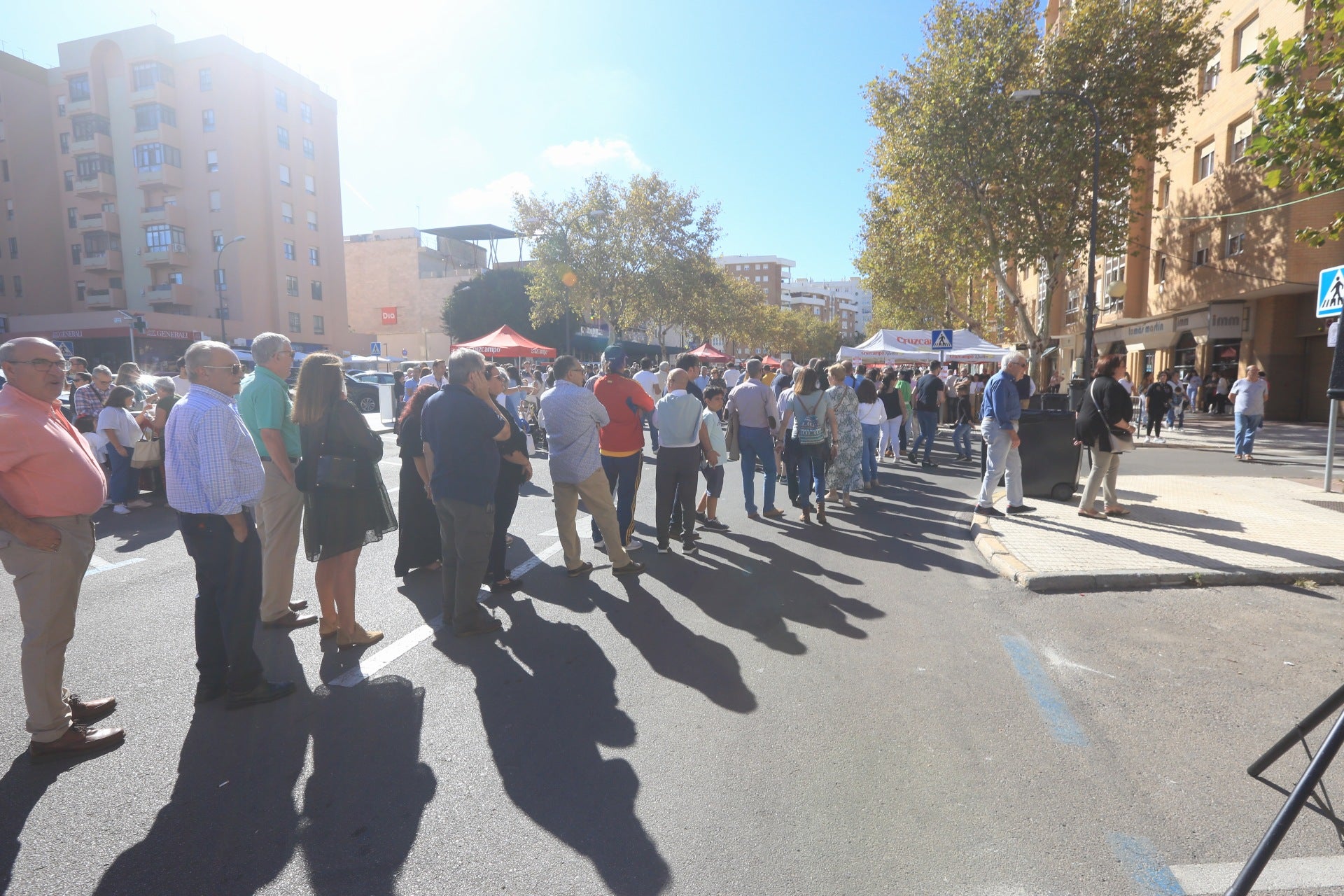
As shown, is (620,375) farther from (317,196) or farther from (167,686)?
(317,196)

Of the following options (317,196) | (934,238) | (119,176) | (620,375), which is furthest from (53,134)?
(620,375)

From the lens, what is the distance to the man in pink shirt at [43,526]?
317 cm

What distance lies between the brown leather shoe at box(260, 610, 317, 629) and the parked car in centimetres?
2272

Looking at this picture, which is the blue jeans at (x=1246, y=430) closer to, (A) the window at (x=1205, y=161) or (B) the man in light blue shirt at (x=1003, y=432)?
(B) the man in light blue shirt at (x=1003, y=432)

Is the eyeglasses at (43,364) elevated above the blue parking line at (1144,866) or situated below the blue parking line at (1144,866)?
above

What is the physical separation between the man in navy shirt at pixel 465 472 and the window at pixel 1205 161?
29.2 m

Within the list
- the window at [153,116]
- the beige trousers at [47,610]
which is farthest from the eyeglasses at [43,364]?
the window at [153,116]

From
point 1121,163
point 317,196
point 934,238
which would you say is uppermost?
point 317,196

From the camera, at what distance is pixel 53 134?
46.5m

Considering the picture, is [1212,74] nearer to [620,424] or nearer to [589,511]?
[620,424]

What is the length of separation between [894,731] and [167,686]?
391 cm

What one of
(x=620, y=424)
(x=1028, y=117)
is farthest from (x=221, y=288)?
(x=620, y=424)

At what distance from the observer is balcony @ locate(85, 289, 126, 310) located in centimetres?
4506

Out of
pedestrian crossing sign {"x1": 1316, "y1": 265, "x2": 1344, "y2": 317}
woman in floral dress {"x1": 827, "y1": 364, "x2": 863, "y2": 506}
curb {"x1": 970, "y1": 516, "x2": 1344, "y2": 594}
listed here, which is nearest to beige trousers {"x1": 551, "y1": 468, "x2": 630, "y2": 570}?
curb {"x1": 970, "y1": 516, "x2": 1344, "y2": 594}
